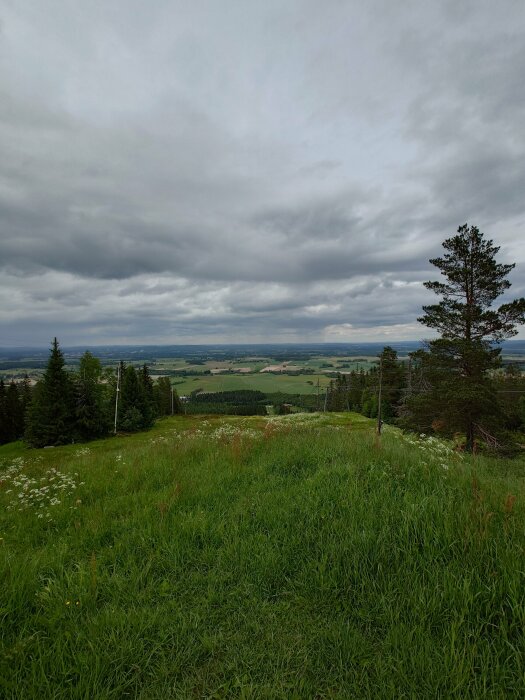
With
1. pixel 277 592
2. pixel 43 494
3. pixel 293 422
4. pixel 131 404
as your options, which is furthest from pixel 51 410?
pixel 277 592

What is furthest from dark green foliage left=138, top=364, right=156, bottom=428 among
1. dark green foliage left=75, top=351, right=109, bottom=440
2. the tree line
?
dark green foliage left=75, top=351, right=109, bottom=440

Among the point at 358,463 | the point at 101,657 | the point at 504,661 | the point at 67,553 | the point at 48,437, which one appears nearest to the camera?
the point at 504,661

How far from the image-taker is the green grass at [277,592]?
2.27 meters

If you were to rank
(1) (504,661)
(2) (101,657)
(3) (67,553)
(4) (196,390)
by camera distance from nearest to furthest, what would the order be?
1. (1) (504,661)
2. (2) (101,657)
3. (3) (67,553)
4. (4) (196,390)

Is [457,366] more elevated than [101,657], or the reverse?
[457,366]

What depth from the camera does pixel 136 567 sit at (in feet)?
11.4

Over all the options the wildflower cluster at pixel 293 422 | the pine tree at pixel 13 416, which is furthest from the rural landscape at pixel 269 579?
the pine tree at pixel 13 416

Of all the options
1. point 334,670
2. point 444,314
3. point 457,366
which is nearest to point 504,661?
point 334,670

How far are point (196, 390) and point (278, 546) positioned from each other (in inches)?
4697

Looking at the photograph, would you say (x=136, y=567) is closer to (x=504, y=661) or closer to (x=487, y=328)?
(x=504, y=661)

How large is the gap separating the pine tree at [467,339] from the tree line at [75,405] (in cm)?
4015

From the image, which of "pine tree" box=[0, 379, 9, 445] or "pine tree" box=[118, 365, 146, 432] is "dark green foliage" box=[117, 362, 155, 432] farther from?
"pine tree" box=[0, 379, 9, 445]

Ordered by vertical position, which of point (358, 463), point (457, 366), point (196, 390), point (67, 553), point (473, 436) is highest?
point (457, 366)

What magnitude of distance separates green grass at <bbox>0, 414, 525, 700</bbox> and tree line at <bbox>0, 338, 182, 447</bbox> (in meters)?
39.6
